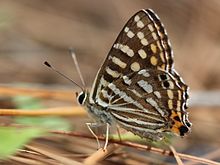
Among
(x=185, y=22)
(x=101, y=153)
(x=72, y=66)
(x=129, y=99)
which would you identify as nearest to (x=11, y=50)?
(x=72, y=66)

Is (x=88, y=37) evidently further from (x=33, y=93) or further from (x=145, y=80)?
(x=145, y=80)

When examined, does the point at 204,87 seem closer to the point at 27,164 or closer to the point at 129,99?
the point at 129,99

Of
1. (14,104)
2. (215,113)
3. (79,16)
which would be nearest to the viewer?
(14,104)

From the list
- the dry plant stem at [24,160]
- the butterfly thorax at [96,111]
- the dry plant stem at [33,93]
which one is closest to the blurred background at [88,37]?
the dry plant stem at [33,93]

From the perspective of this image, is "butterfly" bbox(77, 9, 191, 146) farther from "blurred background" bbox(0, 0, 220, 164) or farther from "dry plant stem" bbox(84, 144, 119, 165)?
"blurred background" bbox(0, 0, 220, 164)

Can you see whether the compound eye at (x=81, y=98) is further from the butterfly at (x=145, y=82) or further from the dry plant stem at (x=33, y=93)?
the dry plant stem at (x=33, y=93)

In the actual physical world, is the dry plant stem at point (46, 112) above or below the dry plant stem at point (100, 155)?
above

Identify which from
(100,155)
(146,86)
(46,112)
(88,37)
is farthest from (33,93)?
(88,37)
